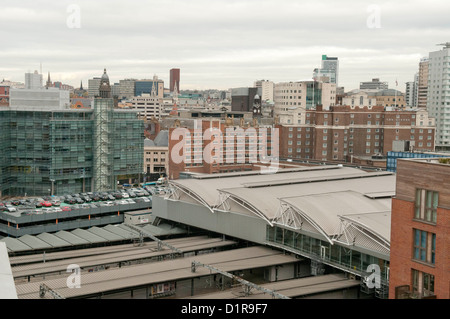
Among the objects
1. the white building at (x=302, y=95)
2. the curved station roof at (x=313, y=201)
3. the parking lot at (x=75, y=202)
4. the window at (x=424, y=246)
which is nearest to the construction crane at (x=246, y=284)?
the curved station roof at (x=313, y=201)

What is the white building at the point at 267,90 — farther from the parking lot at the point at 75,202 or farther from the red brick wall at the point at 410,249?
the red brick wall at the point at 410,249

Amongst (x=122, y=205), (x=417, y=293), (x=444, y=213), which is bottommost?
(x=122, y=205)

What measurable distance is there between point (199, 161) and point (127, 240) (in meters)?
31.8

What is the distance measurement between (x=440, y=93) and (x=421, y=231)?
8085 centimetres

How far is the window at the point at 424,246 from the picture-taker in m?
12.6

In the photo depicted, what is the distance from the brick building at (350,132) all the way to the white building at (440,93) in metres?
20.8

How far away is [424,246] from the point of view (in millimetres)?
12812

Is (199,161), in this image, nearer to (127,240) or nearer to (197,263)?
(127,240)

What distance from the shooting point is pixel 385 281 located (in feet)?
66.7

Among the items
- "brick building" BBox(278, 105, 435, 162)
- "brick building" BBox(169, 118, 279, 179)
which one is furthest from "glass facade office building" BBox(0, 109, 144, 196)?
"brick building" BBox(278, 105, 435, 162)

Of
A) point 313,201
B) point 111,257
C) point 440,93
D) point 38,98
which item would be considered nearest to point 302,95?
point 440,93
